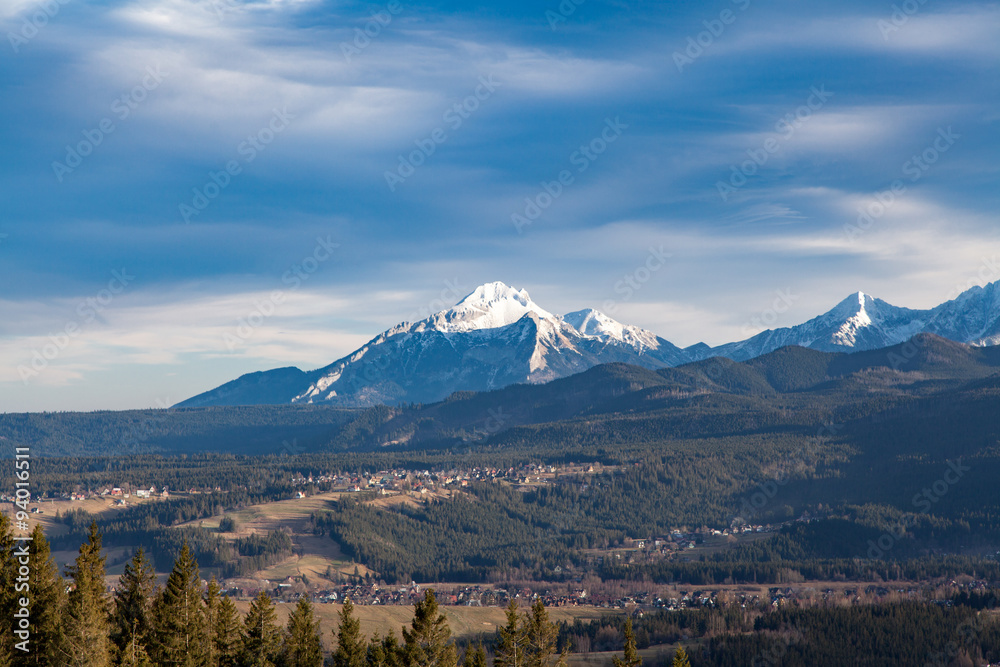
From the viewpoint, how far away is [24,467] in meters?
80.7

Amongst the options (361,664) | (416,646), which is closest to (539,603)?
(416,646)

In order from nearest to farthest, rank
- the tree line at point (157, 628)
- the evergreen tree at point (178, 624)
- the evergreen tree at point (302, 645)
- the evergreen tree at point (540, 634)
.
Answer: the tree line at point (157, 628), the evergreen tree at point (178, 624), the evergreen tree at point (540, 634), the evergreen tree at point (302, 645)

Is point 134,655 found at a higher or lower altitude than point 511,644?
higher

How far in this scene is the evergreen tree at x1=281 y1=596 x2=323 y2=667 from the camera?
95.5 metres

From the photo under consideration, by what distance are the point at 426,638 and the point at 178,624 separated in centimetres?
→ 2177

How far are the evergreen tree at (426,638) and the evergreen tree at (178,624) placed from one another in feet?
59.7

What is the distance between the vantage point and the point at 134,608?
85.9m

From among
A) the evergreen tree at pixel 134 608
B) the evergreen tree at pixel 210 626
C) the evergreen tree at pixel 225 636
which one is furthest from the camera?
the evergreen tree at pixel 225 636

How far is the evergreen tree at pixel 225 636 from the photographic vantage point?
287 feet

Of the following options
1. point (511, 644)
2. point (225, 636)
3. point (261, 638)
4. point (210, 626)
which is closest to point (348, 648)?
point (261, 638)

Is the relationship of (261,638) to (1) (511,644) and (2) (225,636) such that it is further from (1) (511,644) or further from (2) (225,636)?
(1) (511,644)

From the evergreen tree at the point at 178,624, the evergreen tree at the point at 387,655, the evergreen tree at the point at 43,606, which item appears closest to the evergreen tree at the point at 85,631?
the evergreen tree at the point at 43,606

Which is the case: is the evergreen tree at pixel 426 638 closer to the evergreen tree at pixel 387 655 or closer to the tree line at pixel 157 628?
the tree line at pixel 157 628

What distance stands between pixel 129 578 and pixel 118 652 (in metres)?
8.02
